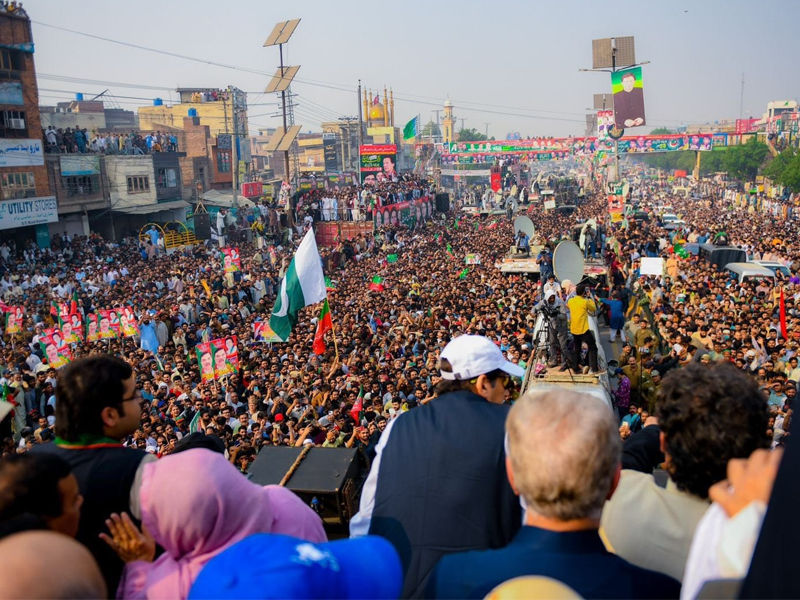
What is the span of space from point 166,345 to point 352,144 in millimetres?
77630

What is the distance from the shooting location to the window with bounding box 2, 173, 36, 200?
93.9ft

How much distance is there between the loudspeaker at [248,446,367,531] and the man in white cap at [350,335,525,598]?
161 cm

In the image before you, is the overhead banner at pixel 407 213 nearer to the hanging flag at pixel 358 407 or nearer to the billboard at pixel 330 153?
the hanging flag at pixel 358 407

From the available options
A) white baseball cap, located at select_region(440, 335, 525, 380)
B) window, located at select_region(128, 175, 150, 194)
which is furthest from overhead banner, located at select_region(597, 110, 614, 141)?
white baseball cap, located at select_region(440, 335, 525, 380)

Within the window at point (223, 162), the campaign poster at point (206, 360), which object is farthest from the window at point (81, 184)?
the campaign poster at point (206, 360)

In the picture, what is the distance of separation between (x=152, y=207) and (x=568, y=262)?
29.5 metres

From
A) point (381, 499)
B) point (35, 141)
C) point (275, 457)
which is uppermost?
point (35, 141)

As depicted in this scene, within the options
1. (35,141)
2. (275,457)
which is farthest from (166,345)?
(35,141)

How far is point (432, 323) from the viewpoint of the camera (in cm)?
1467

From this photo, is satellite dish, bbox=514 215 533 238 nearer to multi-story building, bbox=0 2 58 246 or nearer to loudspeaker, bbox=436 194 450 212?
multi-story building, bbox=0 2 58 246

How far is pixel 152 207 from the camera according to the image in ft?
127

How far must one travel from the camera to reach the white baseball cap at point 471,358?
2640 millimetres

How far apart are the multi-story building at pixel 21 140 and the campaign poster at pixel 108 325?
17.0 m

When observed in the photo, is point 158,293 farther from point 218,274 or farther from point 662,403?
point 662,403
